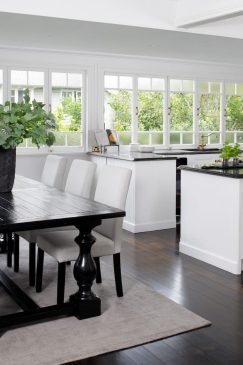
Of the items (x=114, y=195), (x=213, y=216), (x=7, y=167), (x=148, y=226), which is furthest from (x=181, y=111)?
(x=7, y=167)

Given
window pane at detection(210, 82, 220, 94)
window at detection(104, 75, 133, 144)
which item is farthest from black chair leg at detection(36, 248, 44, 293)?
window pane at detection(210, 82, 220, 94)

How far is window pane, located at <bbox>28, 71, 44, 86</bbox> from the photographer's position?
6977 mm

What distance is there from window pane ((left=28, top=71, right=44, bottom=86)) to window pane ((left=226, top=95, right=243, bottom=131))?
11.1ft

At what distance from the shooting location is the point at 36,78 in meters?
7.01

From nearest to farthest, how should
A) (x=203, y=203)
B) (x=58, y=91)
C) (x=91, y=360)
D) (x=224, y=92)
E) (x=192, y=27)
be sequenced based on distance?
1. (x=91, y=360)
2. (x=203, y=203)
3. (x=192, y=27)
4. (x=58, y=91)
5. (x=224, y=92)

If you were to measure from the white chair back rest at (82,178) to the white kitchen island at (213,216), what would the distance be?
3.57 ft

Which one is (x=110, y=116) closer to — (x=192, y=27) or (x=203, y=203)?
(x=192, y=27)

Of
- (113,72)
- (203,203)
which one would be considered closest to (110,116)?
(113,72)

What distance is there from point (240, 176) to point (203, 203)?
1.90ft

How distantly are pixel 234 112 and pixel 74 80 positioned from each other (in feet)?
10.1

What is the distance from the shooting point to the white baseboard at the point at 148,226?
5887mm

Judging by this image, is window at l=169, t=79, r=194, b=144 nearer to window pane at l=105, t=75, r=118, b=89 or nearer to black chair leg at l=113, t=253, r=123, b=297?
window pane at l=105, t=75, r=118, b=89

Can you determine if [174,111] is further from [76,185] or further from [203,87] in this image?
[76,185]

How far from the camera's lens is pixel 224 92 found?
8602mm
